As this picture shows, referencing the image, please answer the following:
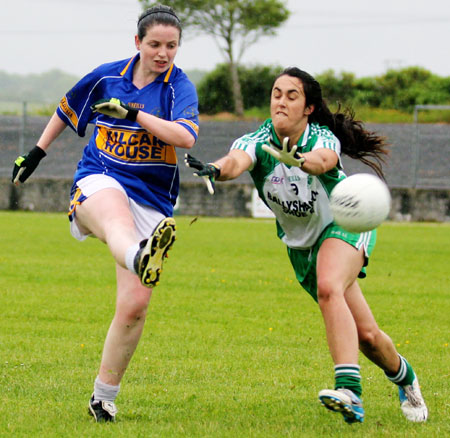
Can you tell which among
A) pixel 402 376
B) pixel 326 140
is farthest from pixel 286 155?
pixel 402 376

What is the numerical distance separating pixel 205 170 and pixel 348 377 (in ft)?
4.42

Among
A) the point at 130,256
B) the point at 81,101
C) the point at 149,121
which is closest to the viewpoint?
the point at 130,256

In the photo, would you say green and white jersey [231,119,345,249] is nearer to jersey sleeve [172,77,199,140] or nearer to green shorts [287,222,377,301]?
green shorts [287,222,377,301]

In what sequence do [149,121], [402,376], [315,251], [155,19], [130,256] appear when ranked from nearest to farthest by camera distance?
[130,256]
[149,121]
[155,19]
[315,251]
[402,376]

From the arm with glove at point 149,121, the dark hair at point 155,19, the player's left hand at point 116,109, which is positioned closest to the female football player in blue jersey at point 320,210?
the arm with glove at point 149,121

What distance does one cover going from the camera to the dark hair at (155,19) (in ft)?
16.7

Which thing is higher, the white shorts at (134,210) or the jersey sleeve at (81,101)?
the jersey sleeve at (81,101)

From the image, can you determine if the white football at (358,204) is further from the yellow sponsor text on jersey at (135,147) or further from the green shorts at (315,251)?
the yellow sponsor text on jersey at (135,147)

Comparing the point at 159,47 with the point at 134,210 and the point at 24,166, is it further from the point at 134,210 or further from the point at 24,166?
the point at 24,166

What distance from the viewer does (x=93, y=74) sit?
5.51m

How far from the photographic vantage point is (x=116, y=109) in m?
4.78

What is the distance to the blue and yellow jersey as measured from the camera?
5.23 m

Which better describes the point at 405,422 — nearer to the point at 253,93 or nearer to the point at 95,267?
the point at 95,267

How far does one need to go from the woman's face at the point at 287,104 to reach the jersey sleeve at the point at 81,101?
1104 mm
